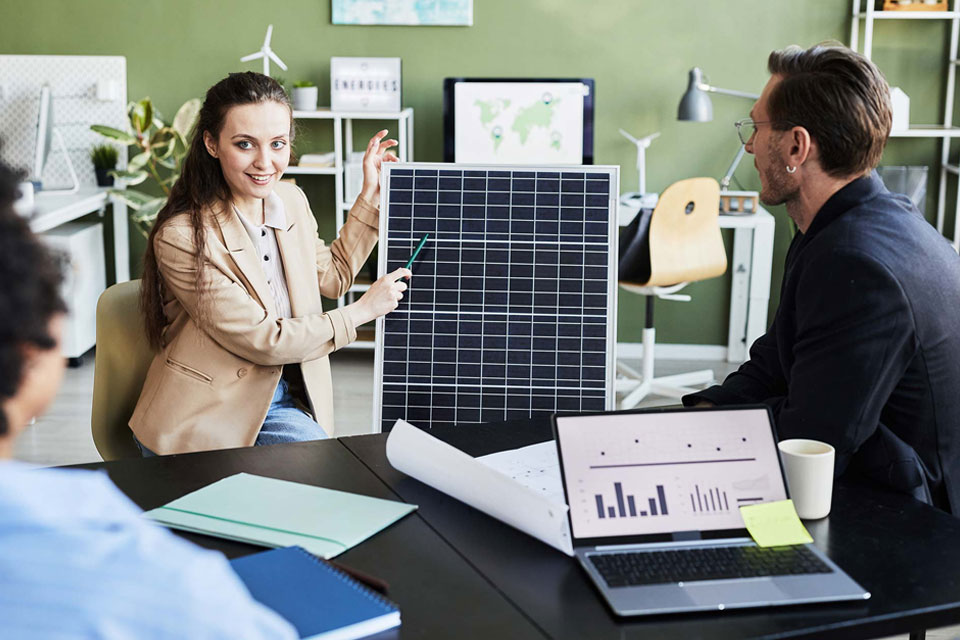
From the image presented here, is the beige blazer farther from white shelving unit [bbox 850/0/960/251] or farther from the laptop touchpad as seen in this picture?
Result: white shelving unit [bbox 850/0/960/251]

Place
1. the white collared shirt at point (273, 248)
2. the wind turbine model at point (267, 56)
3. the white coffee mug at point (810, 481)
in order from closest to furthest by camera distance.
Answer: the white coffee mug at point (810, 481) → the white collared shirt at point (273, 248) → the wind turbine model at point (267, 56)

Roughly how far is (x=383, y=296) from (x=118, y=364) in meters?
0.64

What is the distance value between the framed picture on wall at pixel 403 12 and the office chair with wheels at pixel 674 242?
4.21 ft

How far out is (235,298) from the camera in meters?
2.13

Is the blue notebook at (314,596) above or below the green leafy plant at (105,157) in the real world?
below

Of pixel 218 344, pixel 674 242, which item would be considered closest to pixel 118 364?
pixel 218 344

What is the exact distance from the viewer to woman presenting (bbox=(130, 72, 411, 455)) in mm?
2139

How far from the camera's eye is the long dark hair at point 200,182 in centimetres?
220

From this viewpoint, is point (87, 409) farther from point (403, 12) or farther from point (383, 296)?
point (383, 296)

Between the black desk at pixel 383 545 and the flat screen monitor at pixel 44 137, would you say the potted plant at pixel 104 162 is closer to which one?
the flat screen monitor at pixel 44 137

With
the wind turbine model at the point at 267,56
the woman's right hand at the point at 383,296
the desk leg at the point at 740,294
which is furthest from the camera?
the desk leg at the point at 740,294

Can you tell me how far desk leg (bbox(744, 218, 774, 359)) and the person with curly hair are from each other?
3776 mm

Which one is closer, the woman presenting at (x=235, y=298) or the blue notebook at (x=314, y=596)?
the blue notebook at (x=314, y=596)

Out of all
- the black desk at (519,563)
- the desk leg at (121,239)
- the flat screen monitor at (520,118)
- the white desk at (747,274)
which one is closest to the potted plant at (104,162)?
the desk leg at (121,239)
